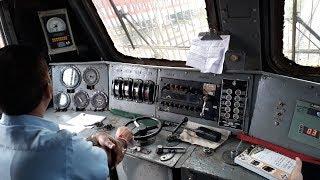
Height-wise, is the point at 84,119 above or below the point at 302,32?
below

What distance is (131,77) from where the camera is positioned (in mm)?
2734

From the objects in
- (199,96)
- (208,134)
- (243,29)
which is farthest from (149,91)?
(243,29)

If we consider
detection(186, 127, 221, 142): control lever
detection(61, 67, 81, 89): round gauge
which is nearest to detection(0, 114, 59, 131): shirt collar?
detection(186, 127, 221, 142): control lever

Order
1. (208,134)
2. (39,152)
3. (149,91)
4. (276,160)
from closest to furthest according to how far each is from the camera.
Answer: (39,152), (276,160), (208,134), (149,91)

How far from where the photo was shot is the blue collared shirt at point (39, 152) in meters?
1.11

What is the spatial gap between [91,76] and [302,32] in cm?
180

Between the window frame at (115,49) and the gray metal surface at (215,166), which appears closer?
the gray metal surface at (215,166)

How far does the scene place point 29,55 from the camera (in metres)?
1.18

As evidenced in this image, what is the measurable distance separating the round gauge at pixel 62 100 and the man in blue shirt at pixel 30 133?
1789 millimetres

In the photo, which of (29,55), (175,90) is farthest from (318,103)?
(29,55)

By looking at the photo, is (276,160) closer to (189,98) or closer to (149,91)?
(189,98)

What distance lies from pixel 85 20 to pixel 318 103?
6.57 feet

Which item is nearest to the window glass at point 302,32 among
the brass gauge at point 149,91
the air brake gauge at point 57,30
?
the brass gauge at point 149,91

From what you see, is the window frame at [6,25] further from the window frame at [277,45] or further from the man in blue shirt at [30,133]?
the window frame at [277,45]
